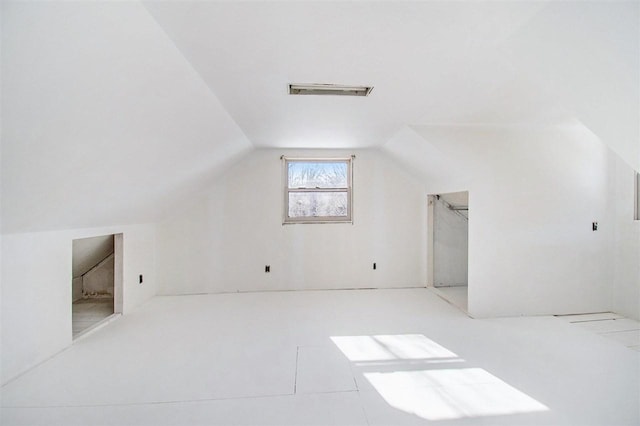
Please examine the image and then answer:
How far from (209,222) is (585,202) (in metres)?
4.69

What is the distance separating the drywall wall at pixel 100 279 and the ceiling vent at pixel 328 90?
3666 mm

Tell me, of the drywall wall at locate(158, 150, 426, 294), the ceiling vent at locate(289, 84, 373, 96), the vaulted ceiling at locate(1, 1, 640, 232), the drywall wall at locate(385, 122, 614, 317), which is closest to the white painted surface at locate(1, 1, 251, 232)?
the vaulted ceiling at locate(1, 1, 640, 232)

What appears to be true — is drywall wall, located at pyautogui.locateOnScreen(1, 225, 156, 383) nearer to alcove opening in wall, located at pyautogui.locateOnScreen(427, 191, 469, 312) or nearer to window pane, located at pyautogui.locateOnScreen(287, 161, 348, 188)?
window pane, located at pyautogui.locateOnScreen(287, 161, 348, 188)

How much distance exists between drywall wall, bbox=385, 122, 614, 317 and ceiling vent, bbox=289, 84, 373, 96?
1187 millimetres

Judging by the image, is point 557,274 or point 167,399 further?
point 557,274

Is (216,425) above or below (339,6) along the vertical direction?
below

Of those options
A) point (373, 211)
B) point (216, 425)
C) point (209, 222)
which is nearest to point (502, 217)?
point (373, 211)

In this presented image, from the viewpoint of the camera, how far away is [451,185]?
3.57m

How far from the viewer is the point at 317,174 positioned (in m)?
4.39

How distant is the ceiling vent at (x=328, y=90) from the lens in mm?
2088

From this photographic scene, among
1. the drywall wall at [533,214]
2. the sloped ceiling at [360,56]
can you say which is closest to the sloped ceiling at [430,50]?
the sloped ceiling at [360,56]

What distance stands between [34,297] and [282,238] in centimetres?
264

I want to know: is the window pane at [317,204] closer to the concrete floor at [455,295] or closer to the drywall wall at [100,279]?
the concrete floor at [455,295]

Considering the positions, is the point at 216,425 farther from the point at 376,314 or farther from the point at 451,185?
the point at 451,185
